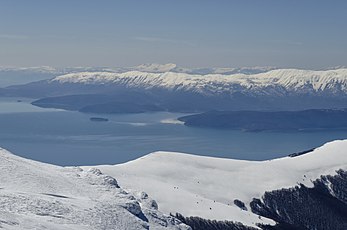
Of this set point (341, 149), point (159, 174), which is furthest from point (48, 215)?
point (341, 149)

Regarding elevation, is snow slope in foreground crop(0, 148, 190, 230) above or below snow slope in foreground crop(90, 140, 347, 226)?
above

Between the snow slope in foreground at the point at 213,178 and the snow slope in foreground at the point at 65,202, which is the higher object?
the snow slope in foreground at the point at 65,202

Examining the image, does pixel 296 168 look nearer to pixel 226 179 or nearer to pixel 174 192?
pixel 226 179

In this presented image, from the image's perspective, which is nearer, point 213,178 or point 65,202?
point 65,202

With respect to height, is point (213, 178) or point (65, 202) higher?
point (65, 202)

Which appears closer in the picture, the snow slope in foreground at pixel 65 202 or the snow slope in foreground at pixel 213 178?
A: the snow slope in foreground at pixel 65 202
